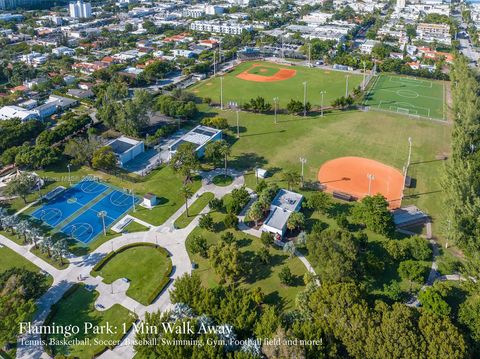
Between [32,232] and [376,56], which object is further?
[376,56]

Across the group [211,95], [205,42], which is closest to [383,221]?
[211,95]

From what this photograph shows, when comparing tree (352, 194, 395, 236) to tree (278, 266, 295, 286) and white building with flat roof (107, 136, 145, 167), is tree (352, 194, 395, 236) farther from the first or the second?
white building with flat roof (107, 136, 145, 167)

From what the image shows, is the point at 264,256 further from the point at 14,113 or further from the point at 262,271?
the point at 14,113

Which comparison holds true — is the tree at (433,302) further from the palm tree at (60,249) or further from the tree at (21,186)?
the tree at (21,186)

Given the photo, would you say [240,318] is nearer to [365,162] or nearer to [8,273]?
[8,273]

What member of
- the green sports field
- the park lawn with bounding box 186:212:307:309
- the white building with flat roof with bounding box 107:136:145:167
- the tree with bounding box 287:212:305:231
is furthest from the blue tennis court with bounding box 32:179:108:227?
the green sports field

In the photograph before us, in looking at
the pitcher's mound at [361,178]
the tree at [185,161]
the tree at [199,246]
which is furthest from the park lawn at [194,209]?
the pitcher's mound at [361,178]
